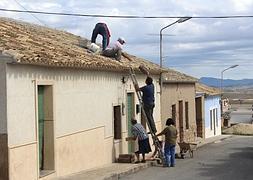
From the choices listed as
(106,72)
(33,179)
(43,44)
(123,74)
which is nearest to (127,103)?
(123,74)

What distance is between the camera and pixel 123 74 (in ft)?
66.2

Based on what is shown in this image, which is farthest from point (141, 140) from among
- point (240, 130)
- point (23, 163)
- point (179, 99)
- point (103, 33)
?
point (240, 130)

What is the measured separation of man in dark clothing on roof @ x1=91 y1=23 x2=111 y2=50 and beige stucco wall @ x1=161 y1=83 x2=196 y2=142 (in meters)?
5.60

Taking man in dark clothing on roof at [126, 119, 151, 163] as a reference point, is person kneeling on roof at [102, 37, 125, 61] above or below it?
above

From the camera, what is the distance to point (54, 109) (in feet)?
46.3

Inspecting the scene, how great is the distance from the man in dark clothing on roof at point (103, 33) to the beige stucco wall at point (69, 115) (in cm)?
218

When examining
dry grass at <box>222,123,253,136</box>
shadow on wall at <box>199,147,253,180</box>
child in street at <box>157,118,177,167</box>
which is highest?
child in street at <box>157,118,177,167</box>

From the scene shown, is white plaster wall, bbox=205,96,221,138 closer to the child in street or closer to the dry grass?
the dry grass

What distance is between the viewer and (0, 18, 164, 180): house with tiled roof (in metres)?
11.8

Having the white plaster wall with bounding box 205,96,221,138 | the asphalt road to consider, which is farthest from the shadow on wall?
the white plaster wall with bounding box 205,96,221,138

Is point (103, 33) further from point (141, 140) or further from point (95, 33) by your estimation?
point (141, 140)

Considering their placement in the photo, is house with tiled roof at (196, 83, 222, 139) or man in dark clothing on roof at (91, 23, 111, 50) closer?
man in dark clothing on roof at (91, 23, 111, 50)

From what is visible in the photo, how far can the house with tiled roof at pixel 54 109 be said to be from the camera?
11.8m

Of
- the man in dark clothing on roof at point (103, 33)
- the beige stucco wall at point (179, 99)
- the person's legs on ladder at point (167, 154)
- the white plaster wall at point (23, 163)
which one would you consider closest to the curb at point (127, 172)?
the person's legs on ladder at point (167, 154)
